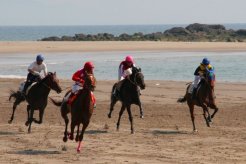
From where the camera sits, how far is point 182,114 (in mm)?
23812

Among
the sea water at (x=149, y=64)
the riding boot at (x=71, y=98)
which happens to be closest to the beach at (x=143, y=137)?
the riding boot at (x=71, y=98)

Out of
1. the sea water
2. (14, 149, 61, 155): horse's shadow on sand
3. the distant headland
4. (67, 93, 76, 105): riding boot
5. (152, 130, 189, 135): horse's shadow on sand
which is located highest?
(67, 93, 76, 105): riding boot

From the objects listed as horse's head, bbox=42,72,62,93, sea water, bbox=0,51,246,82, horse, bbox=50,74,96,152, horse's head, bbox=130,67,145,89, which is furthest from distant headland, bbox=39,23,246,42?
horse, bbox=50,74,96,152

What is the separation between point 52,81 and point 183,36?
79251mm

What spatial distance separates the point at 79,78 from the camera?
52.0 ft

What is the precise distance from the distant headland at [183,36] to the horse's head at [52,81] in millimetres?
67282

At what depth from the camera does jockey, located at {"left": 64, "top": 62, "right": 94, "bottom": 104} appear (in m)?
15.4

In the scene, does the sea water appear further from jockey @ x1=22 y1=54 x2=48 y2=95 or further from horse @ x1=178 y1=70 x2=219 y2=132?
jockey @ x1=22 y1=54 x2=48 y2=95

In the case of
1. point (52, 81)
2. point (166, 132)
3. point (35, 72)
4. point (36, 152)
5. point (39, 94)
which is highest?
point (35, 72)

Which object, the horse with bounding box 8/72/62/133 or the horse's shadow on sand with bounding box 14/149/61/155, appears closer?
the horse's shadow on sand with bounding box 14/149/61/155

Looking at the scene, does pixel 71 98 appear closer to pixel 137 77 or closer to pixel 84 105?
pixel 84 105

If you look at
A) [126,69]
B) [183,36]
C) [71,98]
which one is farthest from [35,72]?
[183,36]

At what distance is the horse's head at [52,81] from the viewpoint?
725 inches

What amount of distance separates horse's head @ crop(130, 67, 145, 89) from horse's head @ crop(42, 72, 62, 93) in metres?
2.12
